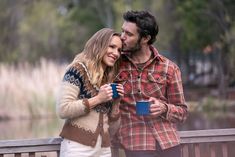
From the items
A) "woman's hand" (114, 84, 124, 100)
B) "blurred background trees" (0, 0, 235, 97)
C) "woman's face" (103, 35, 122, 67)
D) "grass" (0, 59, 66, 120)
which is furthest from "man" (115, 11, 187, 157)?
"blurred background trees" (0, 0, 235, 97)

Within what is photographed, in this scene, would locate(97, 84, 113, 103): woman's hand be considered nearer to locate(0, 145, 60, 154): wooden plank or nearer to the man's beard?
the man's beard

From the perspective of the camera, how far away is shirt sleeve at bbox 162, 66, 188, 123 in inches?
151

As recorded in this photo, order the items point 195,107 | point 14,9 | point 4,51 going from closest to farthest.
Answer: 1. point 195,107
2. point 4,51
3. point 14,9

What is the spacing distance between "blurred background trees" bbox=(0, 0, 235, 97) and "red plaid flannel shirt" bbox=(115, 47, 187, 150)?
62.4 feet

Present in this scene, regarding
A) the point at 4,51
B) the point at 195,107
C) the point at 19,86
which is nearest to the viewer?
the point at 19,86

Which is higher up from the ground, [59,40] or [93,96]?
[59,40]

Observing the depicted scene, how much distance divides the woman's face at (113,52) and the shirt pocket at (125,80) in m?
0.22

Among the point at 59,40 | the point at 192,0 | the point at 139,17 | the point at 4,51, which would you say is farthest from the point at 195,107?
the point at 59,40

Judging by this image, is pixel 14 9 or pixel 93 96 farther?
pixel 14 9

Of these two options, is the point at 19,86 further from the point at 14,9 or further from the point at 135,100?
the point at 14,9

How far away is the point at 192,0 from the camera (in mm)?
25750

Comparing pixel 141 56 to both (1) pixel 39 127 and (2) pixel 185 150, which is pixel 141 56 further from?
(1) pixel 39 127

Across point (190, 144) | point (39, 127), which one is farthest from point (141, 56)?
point (39, 127)

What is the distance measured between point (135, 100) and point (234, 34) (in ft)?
66.5
